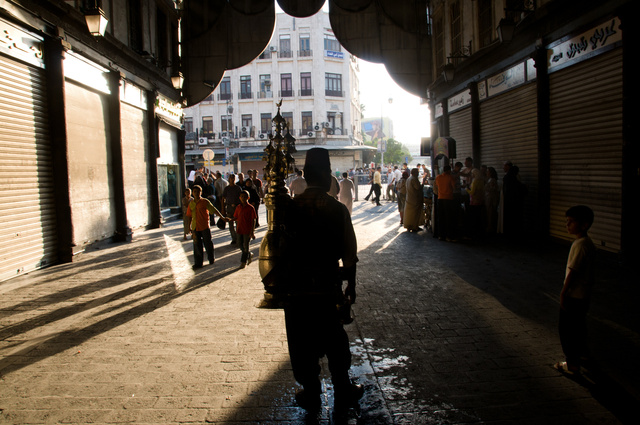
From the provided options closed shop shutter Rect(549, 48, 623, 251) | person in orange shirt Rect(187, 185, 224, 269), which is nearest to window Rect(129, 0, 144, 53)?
person in orange shirt Rect(187, 185, 224, 269)

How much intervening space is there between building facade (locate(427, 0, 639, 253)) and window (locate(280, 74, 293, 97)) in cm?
3104

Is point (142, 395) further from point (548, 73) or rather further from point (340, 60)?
point (340, 60)

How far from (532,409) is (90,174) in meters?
10.8

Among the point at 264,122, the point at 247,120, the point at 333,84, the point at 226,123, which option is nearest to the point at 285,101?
the point at 264,122

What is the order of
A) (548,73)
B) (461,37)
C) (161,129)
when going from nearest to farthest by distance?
1. (548,73)
2. (461,37)
3. (161,129)

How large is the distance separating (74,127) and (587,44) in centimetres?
1099

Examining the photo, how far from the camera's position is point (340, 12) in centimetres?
1103

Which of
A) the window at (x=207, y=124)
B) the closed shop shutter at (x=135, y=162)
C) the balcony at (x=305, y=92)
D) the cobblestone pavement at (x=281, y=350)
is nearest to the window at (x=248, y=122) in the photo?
the window at (x=207, y=124)

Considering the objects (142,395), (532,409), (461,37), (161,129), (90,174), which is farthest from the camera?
(161,129)

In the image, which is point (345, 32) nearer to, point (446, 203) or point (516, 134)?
point (446, 203)

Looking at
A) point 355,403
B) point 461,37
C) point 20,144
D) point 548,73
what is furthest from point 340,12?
point 355,403

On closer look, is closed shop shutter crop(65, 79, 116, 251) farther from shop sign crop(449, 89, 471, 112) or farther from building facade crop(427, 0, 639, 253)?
shop sign crop(449, 89, 471, 112)

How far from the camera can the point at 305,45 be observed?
45.0 metres

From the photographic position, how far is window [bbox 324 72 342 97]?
149ft
